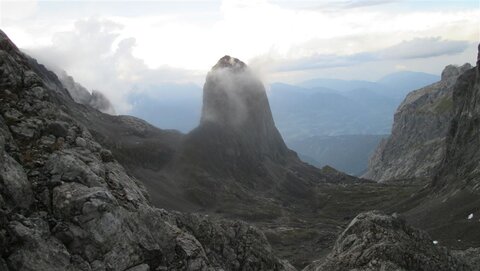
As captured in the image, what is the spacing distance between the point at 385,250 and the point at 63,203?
80.7 ft

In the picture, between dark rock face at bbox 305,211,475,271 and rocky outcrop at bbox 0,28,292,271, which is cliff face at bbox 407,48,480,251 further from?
rocky outcrop at bbox 0,28,292,271

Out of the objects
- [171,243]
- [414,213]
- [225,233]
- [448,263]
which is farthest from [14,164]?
[414,213]

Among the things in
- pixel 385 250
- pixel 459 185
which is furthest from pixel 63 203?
pixel 459 185

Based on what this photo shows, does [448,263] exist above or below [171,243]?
below

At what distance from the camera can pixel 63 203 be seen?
102 ft

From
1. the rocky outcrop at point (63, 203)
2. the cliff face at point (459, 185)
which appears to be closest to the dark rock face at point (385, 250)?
the rocky outcrop at point (63, 203)

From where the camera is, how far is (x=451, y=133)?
176 m

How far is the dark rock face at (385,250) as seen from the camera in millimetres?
37500

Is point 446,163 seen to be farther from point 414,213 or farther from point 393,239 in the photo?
point 393,239

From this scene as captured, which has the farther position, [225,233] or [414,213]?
[414,213]

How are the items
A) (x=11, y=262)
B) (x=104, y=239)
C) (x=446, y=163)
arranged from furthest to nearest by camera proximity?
1. (x=446, y=163)
2. (x=104, y=239)
3. (x=11, y=262)

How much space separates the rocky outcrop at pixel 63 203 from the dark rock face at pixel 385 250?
1171 centimetres

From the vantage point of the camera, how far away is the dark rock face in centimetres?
3750

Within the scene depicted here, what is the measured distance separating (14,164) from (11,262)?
307 inches
